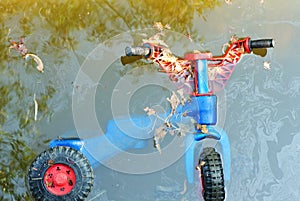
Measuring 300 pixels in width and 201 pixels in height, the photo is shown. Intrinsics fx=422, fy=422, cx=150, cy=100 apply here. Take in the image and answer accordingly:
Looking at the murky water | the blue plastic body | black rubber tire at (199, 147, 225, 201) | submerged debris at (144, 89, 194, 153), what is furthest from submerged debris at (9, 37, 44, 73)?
black rubber tire at (199, 147, 225, 201)

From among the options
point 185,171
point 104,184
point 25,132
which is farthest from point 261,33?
point 25,132

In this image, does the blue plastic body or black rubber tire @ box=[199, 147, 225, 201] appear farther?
the blue plastic body

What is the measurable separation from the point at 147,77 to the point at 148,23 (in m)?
0.18

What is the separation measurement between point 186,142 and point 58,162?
1.40 ft

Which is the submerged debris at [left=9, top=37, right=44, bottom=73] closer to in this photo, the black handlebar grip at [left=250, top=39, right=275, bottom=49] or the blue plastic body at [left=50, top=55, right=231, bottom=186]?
the blue plastic body at [left=50, top=55, right=231, bottom=186]

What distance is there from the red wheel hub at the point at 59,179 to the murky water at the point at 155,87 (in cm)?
12

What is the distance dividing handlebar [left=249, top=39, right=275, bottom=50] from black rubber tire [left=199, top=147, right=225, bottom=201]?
0.36 metres

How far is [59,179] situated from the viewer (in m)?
1.33

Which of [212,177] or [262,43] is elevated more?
[262,43]

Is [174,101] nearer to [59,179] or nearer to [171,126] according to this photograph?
[171,126]

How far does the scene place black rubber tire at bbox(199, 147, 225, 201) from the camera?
1285 mm

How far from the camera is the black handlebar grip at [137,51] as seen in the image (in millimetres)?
1281

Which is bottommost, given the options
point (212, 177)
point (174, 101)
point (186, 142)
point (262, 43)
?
point (212, 177)

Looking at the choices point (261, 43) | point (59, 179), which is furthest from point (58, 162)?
point (261, 43)
